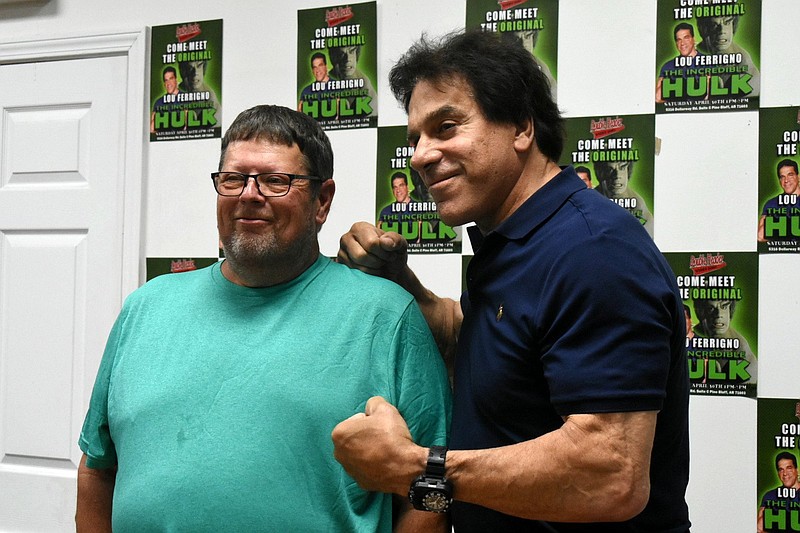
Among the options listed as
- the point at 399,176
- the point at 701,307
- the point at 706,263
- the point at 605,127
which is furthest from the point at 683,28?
the point at 399,176

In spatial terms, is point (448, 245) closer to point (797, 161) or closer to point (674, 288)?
point (797, 161)

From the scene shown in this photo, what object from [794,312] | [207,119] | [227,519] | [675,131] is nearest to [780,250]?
[794,312]

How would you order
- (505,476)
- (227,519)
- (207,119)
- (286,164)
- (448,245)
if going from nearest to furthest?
(505,476) < (227,519) < (286,164) < (448,245) < (207,119)

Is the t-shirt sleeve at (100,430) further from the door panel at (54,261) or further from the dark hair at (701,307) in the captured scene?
the dark hair at (701,307)

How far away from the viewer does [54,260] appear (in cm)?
246

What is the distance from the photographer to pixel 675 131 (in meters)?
1.94

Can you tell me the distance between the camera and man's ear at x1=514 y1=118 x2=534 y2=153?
3.87 ft

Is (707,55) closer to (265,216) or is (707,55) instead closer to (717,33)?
(717,33)

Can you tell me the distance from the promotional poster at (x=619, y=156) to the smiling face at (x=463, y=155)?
853mm

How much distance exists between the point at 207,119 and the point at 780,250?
1605 mm

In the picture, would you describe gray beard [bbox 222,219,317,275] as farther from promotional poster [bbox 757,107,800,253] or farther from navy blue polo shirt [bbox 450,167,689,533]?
promotional poster [bbox 757,107,800,253]

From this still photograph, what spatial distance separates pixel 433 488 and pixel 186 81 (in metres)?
1.74

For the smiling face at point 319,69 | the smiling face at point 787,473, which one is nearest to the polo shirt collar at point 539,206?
the smiling face at point 787,473

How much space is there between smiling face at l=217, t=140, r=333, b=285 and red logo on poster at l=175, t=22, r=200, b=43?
110 centimetres
